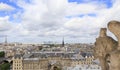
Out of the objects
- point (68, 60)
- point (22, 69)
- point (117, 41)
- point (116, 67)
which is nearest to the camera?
point (116, 67)

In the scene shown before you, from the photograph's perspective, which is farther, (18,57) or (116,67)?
(18,57)

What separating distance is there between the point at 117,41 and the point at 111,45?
0.76 feet

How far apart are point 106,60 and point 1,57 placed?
12410cm

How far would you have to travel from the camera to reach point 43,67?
87.2 meters

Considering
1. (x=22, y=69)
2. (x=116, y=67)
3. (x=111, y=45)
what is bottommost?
(x=22, y=69)

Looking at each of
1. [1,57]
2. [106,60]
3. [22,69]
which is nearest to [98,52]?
[106,60]

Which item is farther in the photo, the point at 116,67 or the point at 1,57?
the point at 1,57

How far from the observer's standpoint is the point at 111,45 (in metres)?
7.04

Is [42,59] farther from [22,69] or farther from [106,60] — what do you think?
[106,60]

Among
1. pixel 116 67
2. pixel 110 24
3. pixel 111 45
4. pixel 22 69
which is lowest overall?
pixel 22 69

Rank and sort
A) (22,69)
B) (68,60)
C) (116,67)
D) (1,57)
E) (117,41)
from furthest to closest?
1. (1,57)
2. (68,60)
3. (22,69)
4. (117,41)
5. (116,67)

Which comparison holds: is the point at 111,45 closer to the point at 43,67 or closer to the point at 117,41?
the point at 117,41

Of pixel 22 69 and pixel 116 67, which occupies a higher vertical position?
pixel 116 67

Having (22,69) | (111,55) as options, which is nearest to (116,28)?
(111,55)
